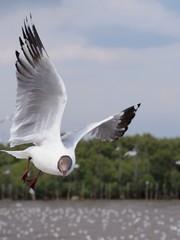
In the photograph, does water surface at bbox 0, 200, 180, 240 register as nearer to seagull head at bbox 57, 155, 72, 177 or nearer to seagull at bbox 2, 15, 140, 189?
seagull at bbox 2, 15, 140, 189

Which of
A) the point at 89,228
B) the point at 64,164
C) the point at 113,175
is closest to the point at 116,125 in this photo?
the point at 64,164

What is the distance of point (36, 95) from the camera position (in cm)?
798

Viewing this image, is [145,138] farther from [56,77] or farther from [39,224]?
[56,77]

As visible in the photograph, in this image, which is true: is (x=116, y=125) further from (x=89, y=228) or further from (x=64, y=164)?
(x=89, y=228)

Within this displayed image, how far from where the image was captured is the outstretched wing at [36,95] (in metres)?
7.78

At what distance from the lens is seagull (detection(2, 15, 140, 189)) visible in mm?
7734

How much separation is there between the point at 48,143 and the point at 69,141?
0.34 meters

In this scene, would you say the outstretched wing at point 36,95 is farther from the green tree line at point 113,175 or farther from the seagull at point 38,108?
the green tree line at point 113,175

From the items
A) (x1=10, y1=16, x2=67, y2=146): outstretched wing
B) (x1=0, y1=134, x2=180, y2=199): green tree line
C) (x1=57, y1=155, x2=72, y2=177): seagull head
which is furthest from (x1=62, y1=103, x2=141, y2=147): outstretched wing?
(x1=0, y1=134, x2=180, y2=199): green tree line

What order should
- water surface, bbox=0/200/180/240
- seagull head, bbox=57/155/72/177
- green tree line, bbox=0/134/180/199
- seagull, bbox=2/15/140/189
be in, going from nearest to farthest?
1. seagull head, bbox=57/155/72/177
2. seagull, bbox=2/15/140/189
3. water surface, bbox=0/200/180/240
4. green tree line, bbox=0/134/180/199

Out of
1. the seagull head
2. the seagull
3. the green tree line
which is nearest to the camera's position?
the seagull head

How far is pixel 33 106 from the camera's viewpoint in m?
8.05

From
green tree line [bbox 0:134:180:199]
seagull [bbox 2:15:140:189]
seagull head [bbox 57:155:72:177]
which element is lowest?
seagull head [bbox 57:155:72:177]

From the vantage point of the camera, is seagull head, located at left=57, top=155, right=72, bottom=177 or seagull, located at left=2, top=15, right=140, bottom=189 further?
seagull, located at left=2, top=15, right=140, bottom=189
